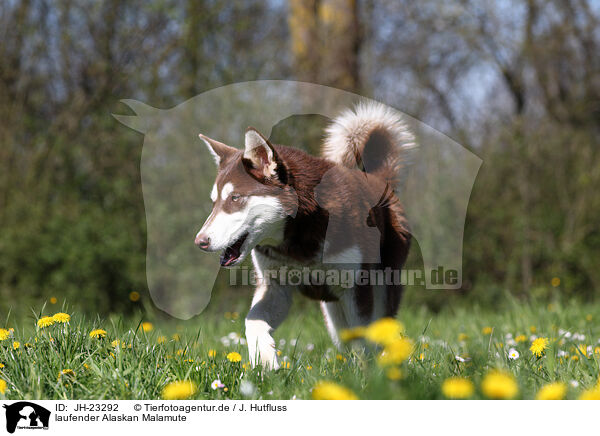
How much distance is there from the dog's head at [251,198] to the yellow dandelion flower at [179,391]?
0.69m

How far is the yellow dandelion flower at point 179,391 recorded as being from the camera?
6.96 ft

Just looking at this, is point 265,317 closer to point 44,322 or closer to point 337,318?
point 337,318

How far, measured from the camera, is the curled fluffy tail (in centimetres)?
350

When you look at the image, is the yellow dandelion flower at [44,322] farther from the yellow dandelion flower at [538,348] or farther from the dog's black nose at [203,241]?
the yellow dandelion flower at [538,348]

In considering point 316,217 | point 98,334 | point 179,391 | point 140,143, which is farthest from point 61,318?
point 140,143

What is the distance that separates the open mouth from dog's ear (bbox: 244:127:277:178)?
363mm

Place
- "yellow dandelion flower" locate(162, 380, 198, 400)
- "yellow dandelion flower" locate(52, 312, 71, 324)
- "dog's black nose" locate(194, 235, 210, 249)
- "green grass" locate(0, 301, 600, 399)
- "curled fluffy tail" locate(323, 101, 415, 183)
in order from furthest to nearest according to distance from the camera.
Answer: "curled fluffy tail" locate(323, 101, 415, 183) < "yellow dandelion flower" locate(52, 312, 71, 324) < "dog's black nose" locate(194, 235, 210, 249) < "green grass" locate(0, 301, 600, 399) < "yellow dandelion flower" locate(162, 380, 198, 400)

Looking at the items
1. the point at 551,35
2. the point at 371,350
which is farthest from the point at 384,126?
the point at 551,35

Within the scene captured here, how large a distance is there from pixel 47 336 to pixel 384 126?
2274mm

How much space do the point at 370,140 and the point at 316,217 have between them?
80 centimetres

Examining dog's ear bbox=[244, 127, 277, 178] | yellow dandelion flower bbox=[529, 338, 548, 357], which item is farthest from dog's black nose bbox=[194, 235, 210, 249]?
yellow dandelion flower bbox=[529, 338, 548, 357]

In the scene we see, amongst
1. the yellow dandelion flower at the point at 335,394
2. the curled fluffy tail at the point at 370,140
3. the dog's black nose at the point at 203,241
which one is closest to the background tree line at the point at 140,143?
the curled fluffy tail at the point at 370,140

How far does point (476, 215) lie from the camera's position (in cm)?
771

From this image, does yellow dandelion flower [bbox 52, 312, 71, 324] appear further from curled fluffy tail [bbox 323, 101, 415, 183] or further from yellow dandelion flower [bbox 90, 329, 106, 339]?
curled fluffy tail [bbox 323, 101, 415, 183]
